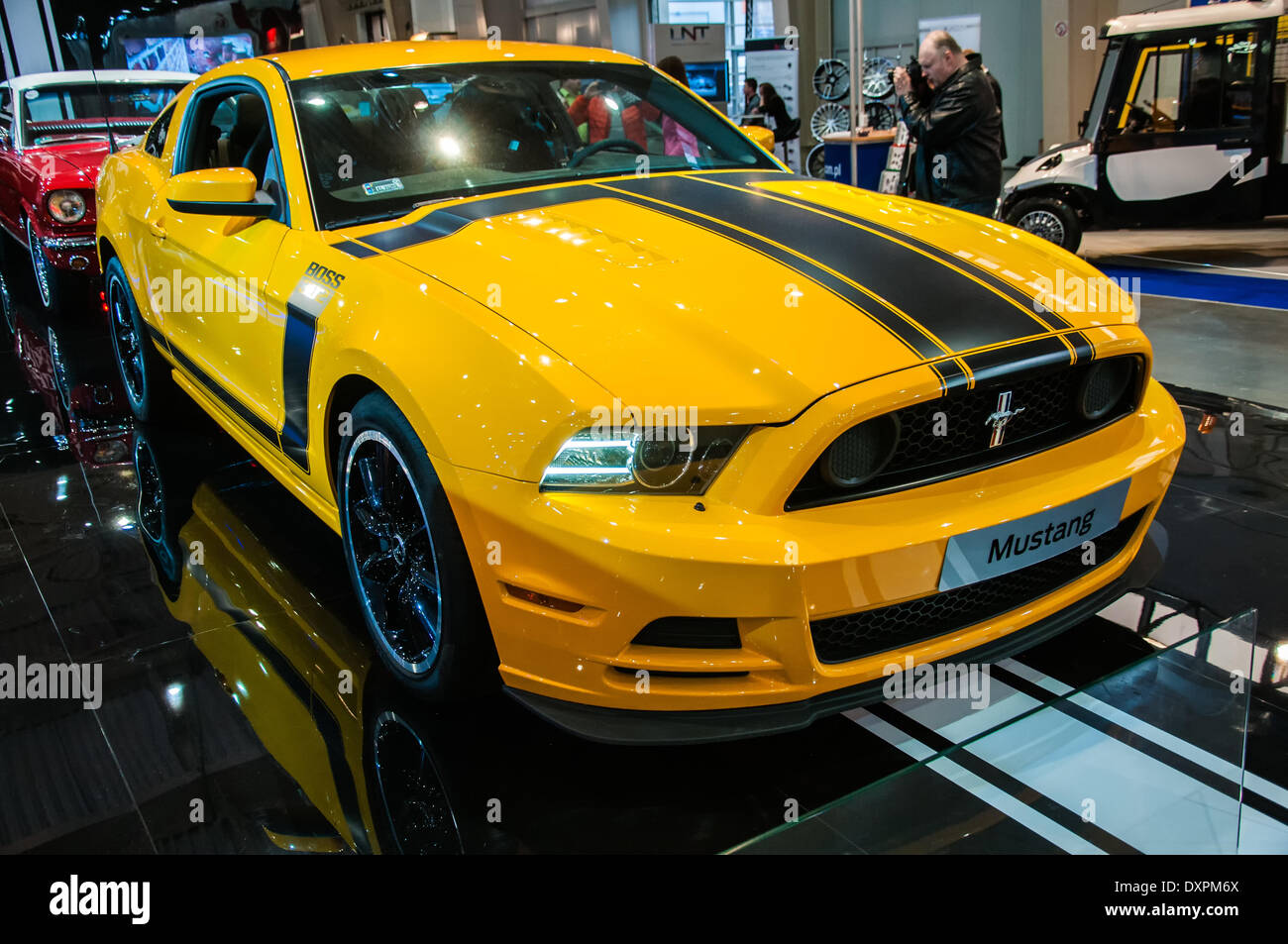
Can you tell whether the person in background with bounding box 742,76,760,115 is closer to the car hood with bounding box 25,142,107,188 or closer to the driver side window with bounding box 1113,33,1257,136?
the driver side window with bounding box 1113,33,1257,136

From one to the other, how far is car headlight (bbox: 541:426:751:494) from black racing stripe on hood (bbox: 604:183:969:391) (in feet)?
1.16

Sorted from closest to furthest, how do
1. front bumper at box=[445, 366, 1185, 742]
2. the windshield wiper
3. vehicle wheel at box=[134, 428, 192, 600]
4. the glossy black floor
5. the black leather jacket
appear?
front bumper at box=[445, 366, 1185, 742] < the glossy black floor < the windshield wiper < vehicle wheel at box=[134, 428, 192, 600] < the black leather jacket

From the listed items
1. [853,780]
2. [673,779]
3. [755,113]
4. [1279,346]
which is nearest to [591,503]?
[673,779]

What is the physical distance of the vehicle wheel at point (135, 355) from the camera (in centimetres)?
381

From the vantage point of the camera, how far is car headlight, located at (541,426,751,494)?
65.0 inches

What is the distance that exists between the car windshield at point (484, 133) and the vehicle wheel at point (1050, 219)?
486 cm

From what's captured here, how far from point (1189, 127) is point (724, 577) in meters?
7.18

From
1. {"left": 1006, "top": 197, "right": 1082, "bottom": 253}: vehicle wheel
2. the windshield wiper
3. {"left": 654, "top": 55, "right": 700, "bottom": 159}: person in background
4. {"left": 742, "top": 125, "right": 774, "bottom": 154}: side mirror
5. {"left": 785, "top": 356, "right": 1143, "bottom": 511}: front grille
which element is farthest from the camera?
{"left": 1006, "top": 197, "right": 1082, "bottom": 253}: vehicle wheel

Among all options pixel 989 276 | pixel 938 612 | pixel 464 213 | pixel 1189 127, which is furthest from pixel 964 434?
pixel 1189 127

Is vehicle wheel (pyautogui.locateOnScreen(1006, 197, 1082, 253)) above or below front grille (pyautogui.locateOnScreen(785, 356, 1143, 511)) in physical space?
below

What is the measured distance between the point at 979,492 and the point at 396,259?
4.11 ft

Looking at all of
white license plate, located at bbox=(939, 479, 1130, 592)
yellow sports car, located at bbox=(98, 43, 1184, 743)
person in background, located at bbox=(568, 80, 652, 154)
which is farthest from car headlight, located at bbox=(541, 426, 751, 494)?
person in background, located at bbox=(568, 80, 652, 154)

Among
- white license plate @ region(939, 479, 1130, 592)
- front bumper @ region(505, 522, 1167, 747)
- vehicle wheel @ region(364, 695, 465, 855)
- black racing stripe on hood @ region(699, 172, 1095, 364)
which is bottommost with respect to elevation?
vehicle wheel @ region(364, 695, 465, 855)

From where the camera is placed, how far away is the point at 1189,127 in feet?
23.4
